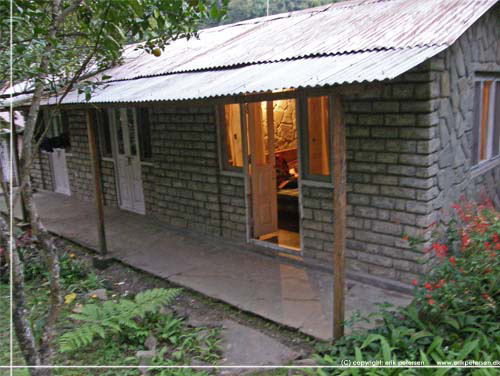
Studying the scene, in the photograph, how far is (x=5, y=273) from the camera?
19.8ft

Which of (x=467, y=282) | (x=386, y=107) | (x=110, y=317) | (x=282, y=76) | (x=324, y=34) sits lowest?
(x=110, y=317)

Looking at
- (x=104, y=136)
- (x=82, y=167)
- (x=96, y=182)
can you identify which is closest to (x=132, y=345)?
(x=96, y=182)

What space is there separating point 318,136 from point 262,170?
1.22 meters

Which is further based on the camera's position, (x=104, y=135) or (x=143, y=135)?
(x=104, y=135)

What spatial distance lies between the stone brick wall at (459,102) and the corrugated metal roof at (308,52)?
1.36 feet

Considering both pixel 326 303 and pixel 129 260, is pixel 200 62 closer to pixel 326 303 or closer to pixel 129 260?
pixel 129 260

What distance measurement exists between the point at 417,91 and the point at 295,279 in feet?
8.27

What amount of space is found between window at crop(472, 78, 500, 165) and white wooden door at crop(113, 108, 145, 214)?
18.6 ft

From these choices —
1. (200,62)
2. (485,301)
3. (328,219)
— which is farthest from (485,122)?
(200,62)

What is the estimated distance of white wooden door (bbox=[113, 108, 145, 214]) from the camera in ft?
28.5

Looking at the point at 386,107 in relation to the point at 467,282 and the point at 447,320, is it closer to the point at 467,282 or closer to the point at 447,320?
the point at 467,282

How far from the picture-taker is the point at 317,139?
5727 millimetres

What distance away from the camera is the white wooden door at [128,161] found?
8672 millimetres

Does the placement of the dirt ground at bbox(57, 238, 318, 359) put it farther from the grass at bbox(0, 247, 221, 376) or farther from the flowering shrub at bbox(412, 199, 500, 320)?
the flowering shrub at bbox(412, 199, 500, 320)
